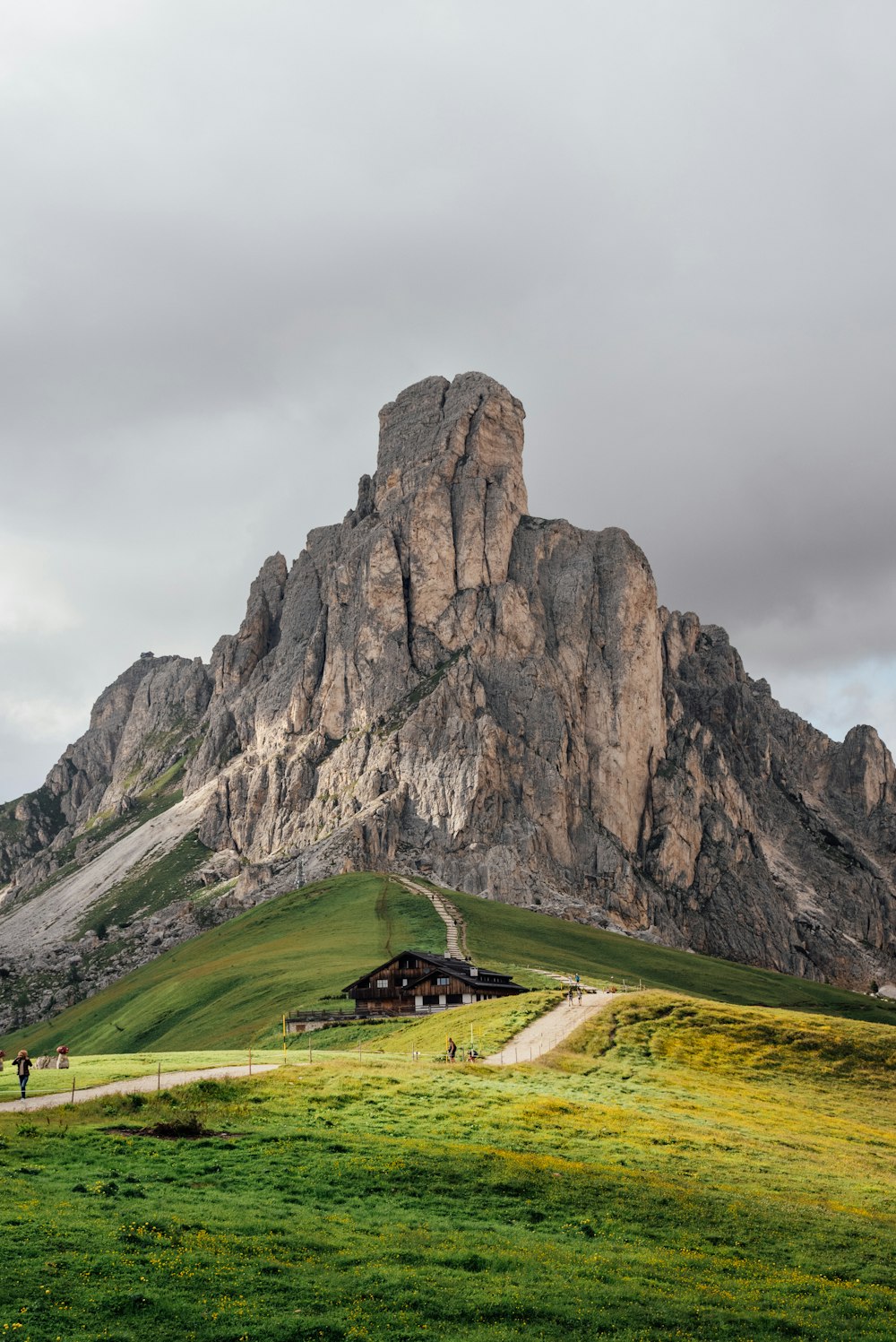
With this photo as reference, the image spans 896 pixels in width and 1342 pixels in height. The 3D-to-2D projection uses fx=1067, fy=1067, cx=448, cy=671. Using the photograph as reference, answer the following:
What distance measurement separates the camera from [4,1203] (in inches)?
939

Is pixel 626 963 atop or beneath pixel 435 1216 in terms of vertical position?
atop

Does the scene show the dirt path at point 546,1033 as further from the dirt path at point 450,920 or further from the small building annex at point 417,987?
the dirt path at point 450,920

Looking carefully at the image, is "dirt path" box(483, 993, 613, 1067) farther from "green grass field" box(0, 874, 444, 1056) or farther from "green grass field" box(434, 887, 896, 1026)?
"green grass field" box(434, 887, 896, 1026)

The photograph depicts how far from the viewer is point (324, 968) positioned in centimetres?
10825

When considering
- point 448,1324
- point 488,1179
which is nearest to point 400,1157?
point 488,1179

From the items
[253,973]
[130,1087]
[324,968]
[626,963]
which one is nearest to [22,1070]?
[130,1087]

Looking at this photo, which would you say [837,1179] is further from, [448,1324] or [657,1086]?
[448,1324]

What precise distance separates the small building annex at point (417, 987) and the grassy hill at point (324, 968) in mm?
5159

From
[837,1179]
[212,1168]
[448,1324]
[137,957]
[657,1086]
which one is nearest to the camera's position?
[448,1324]

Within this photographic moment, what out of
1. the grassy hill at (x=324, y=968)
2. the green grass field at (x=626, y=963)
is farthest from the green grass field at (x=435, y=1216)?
the green grass field at (x=626, y=963)

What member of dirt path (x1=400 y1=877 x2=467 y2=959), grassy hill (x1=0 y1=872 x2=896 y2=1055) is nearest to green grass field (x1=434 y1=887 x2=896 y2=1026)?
grassy hill (x1=0 y1=872 x2=896 y2=1055)

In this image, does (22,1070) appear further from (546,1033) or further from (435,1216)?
(546,1033)

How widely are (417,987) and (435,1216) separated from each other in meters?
60.8

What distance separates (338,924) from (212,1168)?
368 ft
